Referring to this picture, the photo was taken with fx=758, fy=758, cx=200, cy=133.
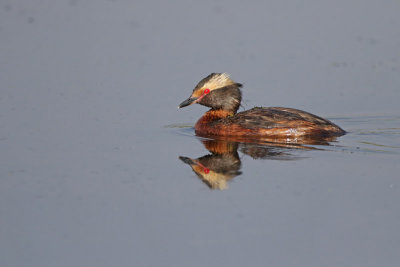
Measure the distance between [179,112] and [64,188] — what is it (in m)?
4.90

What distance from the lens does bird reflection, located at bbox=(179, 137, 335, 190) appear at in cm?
980

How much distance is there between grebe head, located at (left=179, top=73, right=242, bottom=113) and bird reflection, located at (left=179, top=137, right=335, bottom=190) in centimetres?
112

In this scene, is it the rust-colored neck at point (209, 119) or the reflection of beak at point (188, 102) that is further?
the reflection of beak at point (188, 102)

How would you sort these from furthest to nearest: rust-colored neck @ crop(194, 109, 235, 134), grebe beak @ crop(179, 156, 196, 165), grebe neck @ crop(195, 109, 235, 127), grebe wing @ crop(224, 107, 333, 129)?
grebe neck @ crop(195, 109, 235, 127) → rust-colored neck @ crop(194, 109, 235, 134) → grebe wing @ crop(224, 107, 333, 129) → grebe beak @ crop(179, 156, 196, 165)

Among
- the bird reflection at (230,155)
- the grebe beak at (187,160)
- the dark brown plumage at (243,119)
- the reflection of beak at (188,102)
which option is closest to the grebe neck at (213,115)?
the dark brown plumage at (243,119)

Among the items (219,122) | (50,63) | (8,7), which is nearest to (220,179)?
(219,122)

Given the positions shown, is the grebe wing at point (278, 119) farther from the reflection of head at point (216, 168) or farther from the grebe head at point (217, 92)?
the reflection of head at point (216, 168)

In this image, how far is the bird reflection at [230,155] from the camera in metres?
9.80

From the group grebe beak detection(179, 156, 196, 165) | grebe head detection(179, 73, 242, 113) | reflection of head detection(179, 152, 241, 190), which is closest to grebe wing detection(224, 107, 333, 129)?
grebe head detection(179, 73, 242, 113)

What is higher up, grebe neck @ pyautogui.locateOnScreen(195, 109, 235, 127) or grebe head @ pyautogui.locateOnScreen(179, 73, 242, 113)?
grebe head @ pyautogui.locateOnScreen(179, 73, 242, 113)

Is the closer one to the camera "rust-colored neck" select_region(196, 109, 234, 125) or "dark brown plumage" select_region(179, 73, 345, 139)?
"dark brown plumage" select_region(179, 73, 345, 139)

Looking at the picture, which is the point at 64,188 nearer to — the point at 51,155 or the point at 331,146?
the point at 51,155

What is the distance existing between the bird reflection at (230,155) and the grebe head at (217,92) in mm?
1125

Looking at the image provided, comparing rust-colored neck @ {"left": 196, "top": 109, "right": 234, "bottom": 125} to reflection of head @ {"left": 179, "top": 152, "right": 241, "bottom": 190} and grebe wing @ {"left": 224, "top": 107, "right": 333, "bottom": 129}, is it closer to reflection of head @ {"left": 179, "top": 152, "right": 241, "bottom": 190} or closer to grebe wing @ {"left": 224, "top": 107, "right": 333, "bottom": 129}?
grebe wing @ {"left": 224, "top": 107, "right": 333, "bottom": 129}
